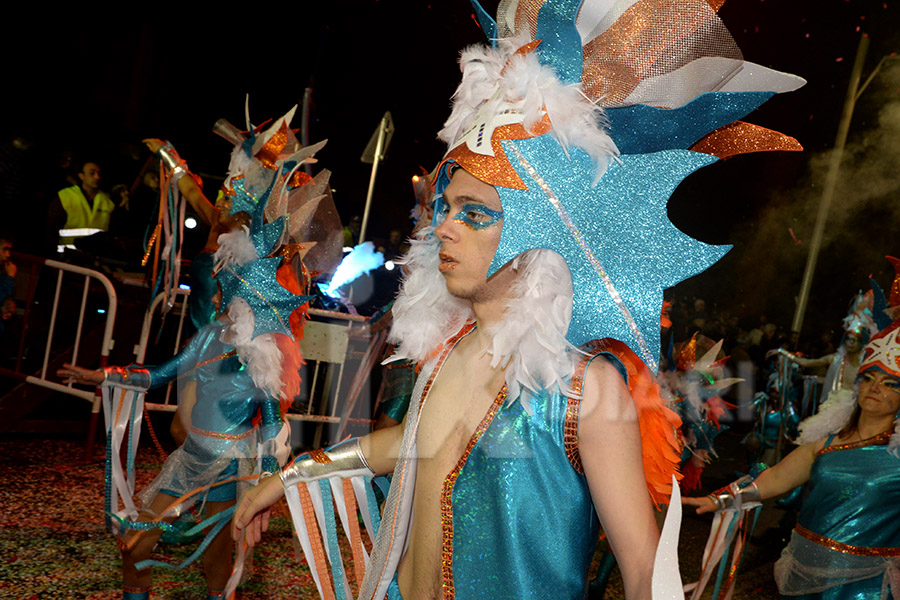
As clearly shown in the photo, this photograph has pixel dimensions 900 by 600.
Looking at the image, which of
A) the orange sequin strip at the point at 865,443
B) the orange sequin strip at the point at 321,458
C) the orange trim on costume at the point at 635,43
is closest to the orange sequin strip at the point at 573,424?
the orange trim on costume at the point at 635,43

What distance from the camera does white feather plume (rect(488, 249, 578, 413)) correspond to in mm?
1604

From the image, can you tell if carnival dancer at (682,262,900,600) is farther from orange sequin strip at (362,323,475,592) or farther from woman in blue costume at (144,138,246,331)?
woman in blue costume at (144,138,246,331)

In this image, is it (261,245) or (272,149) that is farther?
(272,149)

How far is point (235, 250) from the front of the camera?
3.80m

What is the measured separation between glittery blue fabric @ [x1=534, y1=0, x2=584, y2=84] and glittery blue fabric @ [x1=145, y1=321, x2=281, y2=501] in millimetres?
2509

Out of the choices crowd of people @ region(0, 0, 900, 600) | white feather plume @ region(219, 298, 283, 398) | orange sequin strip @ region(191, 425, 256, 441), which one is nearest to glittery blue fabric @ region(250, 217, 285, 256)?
white feather plume @ region(219, 298, 283, 398)

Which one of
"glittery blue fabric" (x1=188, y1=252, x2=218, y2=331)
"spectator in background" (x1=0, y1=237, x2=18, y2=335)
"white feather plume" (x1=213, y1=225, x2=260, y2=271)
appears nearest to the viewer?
"white feather plume" (x1=213, y1=225, x2=260, y2=271)

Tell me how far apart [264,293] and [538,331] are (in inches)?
95.7

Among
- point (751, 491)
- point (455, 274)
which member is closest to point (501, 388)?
point (455, 274)

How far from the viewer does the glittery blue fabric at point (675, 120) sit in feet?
5.23

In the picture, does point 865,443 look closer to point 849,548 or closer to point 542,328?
point 849,548

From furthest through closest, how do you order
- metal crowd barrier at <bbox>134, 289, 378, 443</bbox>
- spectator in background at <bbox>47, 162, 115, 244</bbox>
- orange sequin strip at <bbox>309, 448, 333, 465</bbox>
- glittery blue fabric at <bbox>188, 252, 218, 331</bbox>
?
spectator in background at <bbox>47, 162, 115, 244</bbox> < metal crowd barrier at <bbox>134, 289, 378, 443</bbox> < glittery blue fabric at <bbox>188, 252, 218, 331</bbox> < orange sequin strip at <bbox>309, 448, 333, 465</bbox>

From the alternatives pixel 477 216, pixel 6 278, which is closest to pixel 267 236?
pixel 477 216

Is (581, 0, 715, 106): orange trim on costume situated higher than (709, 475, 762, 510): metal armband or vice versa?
→ (581, 0, 715, 106): orange trim on costume
